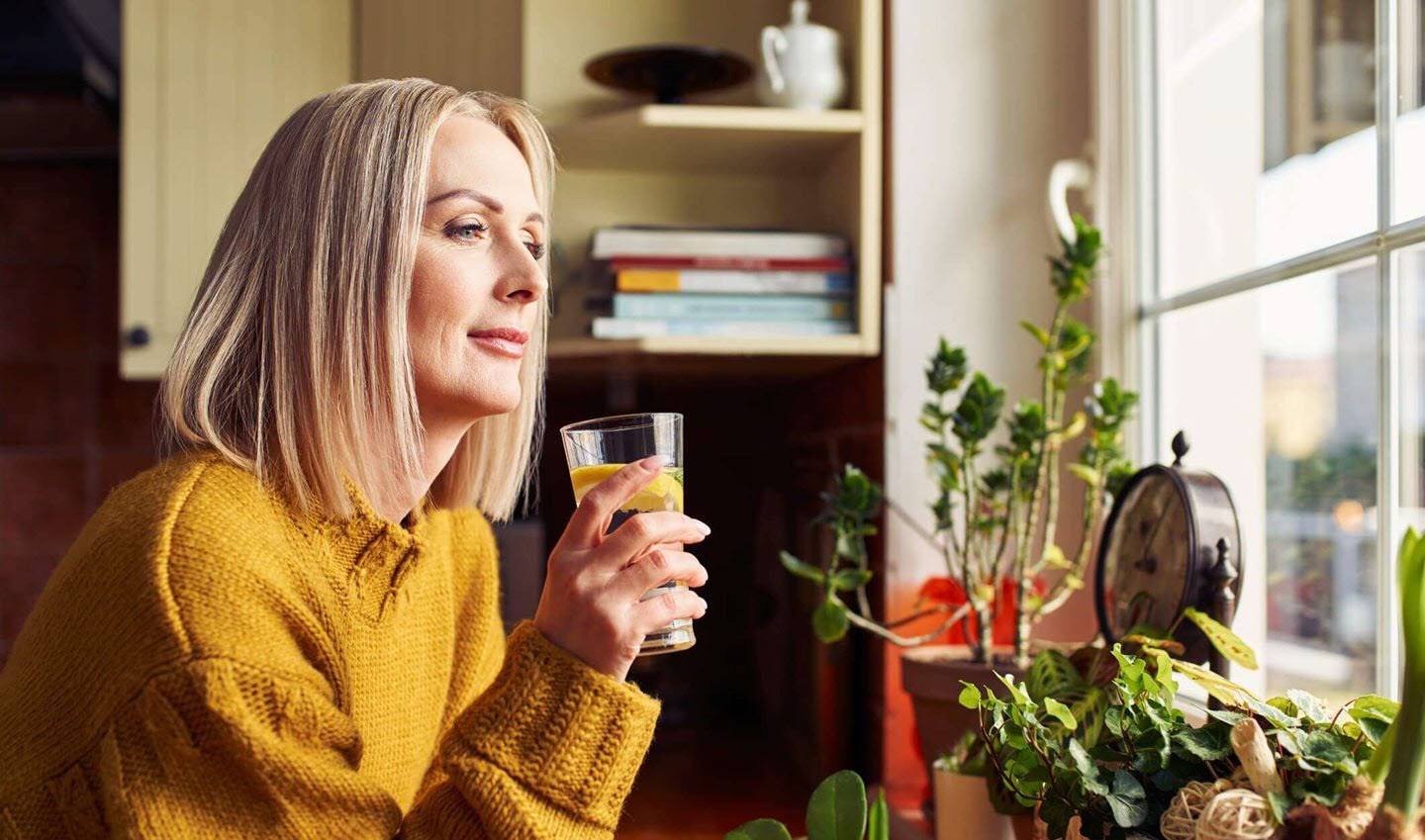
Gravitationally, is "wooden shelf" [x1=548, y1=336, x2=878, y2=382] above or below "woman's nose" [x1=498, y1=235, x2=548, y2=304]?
below

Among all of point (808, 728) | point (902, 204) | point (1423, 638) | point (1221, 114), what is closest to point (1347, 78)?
point (1221, 114)

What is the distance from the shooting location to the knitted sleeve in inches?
31.0

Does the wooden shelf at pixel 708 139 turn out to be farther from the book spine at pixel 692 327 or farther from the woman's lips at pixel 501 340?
the woman's lips at pixel 501 340

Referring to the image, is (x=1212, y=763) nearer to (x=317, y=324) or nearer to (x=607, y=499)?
(x=607, y=499)

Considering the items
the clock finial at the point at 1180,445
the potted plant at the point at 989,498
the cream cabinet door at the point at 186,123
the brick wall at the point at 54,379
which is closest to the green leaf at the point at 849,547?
the potted plant at the point at 989,498

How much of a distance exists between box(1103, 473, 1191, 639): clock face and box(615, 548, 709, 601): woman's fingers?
418 mm

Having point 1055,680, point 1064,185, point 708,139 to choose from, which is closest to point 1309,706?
point 1055,680

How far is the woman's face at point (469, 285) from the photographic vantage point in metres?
1.01

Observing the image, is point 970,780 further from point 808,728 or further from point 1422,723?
point 808,728

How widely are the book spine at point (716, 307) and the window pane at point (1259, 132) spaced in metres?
0.45

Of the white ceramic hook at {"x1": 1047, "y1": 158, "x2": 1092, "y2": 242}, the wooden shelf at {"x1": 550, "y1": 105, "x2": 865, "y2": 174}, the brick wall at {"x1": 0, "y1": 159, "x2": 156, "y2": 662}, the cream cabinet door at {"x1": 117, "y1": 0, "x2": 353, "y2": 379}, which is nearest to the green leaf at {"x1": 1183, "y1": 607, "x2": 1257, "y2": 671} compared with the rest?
the white ceramic hook at {"x1": 1047, "y1": 158, "x2": 1092, "y2": 242}

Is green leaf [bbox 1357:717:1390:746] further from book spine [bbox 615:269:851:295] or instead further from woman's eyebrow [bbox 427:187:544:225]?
book spine [bbox 615:269:851:295]

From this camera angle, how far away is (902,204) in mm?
1554

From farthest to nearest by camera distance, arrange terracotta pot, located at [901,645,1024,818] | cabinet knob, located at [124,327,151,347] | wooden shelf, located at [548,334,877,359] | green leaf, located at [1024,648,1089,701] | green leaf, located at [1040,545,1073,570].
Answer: cabinet knob, located at [124,327,151,347], wooden shelf, located at [548,334,877,359], green leaf, located at [1040,545,1073,570], terracotta pot, located at [901,645,1024,818], green leaf, located at [1024,648,1089,701]
